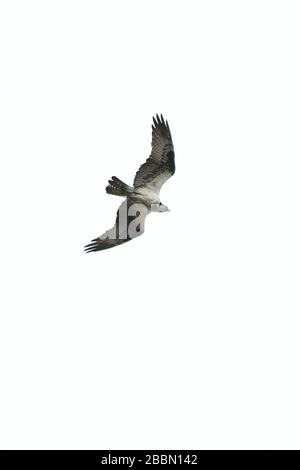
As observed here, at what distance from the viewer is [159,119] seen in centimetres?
7819

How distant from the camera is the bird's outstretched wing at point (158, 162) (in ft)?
256

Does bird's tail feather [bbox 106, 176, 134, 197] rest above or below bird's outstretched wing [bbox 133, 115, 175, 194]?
below

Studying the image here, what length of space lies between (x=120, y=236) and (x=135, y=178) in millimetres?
2243

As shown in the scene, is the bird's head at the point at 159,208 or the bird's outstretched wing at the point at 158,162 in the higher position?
the bird's outstretched wing at the point at 158,162

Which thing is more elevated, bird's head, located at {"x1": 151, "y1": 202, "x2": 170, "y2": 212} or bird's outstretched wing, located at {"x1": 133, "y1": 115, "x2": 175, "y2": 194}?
bird's outstretched wing, located at {"x1": 133, "y1": 115, "x2": 175, "y2": 194}

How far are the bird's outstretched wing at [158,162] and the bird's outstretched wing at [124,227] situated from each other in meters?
0.85

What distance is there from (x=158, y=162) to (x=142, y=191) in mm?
842

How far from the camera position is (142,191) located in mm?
77875

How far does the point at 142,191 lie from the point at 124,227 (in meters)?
1.64

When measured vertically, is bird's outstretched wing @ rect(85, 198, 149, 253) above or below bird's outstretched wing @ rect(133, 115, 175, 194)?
below

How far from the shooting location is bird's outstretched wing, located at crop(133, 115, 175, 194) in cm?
7800

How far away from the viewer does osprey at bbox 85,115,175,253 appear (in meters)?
76.4

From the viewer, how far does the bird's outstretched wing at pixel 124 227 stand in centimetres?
7625
